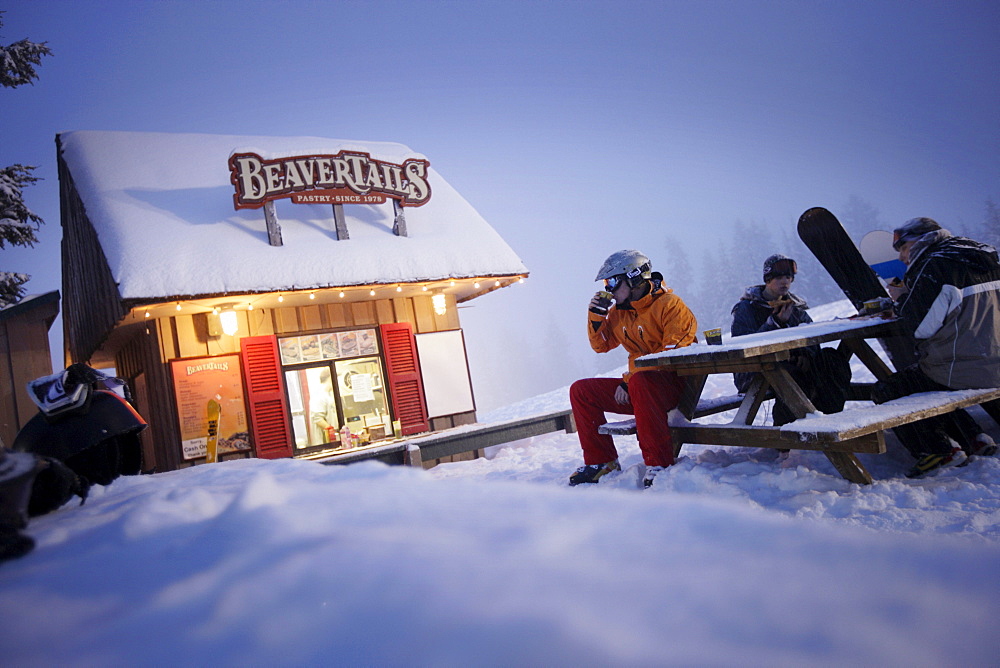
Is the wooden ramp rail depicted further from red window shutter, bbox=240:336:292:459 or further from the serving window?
the serving window

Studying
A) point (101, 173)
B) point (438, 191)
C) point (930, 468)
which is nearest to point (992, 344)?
point (930, 468)

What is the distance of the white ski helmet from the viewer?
16.9ft

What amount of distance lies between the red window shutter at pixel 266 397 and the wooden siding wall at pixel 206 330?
0.29m

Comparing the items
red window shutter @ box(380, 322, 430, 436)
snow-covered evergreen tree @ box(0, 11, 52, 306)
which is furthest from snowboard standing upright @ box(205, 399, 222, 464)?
snow-covered evergreen tree @ box(0, 11, 52, 306)

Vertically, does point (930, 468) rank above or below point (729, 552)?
below

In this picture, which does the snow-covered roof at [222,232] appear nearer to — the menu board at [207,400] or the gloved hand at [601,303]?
the menu board at [207,400]

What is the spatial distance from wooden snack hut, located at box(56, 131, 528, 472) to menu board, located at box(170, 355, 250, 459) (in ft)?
0.08

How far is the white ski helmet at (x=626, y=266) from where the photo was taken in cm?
516

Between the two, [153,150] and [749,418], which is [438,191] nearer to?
[153,150]

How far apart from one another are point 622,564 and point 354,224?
10.7m

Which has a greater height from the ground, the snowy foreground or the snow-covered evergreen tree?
the snow-covered evergreen tree

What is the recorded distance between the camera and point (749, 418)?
14.9 ft

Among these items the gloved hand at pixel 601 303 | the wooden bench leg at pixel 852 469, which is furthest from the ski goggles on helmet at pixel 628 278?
the wooden bench leg at pixel 852 469

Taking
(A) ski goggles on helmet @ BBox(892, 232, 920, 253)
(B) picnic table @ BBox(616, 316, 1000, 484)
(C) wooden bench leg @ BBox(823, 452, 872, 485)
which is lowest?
(C) wooden bench leg @ BBox(823, 452, 872, 485)
